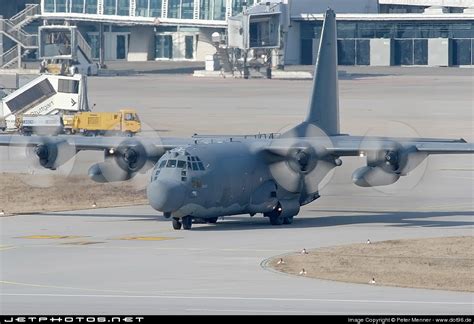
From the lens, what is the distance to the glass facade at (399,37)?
470 ft

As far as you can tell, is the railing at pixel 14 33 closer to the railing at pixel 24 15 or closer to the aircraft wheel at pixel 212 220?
the railing at pixel 24 15

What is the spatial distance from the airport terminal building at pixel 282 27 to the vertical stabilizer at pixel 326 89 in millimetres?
76991

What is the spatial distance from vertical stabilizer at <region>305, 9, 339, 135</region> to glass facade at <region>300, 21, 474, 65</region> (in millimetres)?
94706

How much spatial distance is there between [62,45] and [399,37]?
43474 mm

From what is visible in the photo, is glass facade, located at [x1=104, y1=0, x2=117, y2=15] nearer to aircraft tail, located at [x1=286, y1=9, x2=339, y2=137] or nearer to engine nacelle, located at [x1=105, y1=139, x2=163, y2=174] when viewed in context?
aircraft tail, located at [x1=286, y1=9, x2=339, y2=137]

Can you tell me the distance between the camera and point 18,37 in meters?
132

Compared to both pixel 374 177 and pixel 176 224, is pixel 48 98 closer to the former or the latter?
pixel 176 224

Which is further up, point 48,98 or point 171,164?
point 48,98

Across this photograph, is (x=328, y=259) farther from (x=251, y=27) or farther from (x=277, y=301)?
(x=251, y=27)

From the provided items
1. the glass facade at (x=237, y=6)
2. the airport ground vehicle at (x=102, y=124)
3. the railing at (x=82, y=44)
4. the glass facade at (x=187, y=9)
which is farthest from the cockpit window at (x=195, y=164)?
the glass facade at (x=187, y=9)

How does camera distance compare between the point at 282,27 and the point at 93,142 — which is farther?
the point at 282,27

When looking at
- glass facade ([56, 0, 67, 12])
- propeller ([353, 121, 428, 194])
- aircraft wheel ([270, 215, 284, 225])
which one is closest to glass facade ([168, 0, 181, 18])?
glass facade ([56, 0, 67, 12])

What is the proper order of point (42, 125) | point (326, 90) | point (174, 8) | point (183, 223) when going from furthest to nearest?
point (174, 8), point (42, 125), point (326, 90), point (183, 223)

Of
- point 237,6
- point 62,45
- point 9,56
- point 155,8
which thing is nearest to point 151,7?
point 155,8
